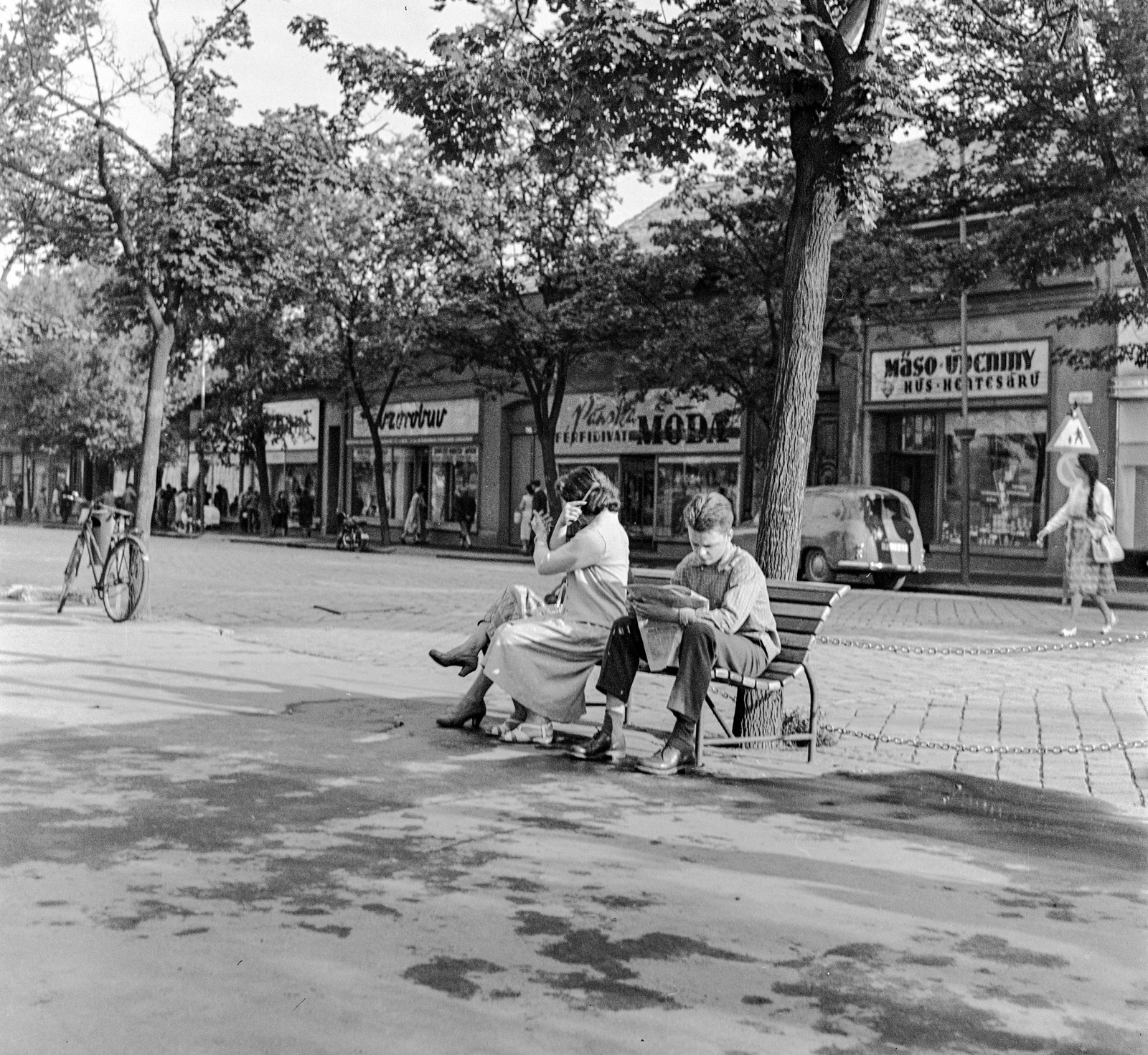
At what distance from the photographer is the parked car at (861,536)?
23312 millimetres

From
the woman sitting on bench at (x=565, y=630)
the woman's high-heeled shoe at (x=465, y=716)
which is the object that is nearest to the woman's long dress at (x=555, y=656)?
the woman sitting on bench at (x=565, y=630)

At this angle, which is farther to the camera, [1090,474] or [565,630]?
[1090,474]

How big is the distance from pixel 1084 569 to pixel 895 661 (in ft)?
12.2

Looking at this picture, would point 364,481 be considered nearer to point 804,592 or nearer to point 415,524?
point 415,524

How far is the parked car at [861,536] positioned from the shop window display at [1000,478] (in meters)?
4.72

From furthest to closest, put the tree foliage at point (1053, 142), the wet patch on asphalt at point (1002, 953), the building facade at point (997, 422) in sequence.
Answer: the building facade at point (997, 422) < the tree foliage at point (1053, 142) < the wet patch on asphalt at point (1002, 953)

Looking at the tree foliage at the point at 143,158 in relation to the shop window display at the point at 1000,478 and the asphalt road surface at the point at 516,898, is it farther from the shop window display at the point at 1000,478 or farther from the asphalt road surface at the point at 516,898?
the shop window display at the point at 1000,478

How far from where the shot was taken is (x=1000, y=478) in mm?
28031

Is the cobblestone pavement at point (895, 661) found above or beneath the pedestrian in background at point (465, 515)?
beneath

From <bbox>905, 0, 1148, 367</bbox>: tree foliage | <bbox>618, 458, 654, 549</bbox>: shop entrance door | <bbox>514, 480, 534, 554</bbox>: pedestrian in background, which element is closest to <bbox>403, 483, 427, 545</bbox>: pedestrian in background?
<bbox>514, 480, 534, 554</bbox>: pedestrian in background

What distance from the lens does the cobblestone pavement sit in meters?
7.40

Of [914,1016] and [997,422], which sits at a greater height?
[997,422]

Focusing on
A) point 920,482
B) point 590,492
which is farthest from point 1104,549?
point 920,482

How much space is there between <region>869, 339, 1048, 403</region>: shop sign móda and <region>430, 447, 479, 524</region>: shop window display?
583 inches
